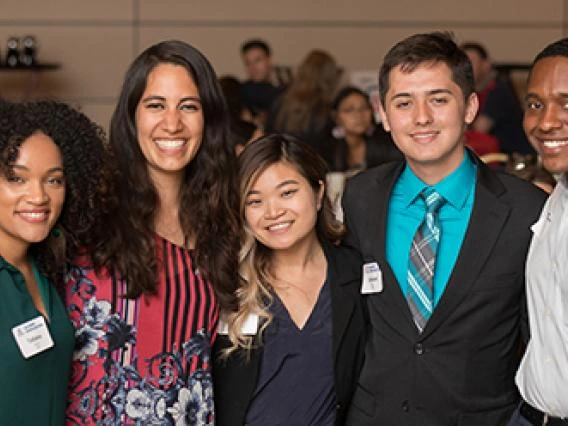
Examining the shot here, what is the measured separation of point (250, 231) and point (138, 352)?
0.54m

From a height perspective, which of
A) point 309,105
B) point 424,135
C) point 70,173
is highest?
point 309,105

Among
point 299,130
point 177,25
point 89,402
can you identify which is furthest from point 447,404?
point 177,25

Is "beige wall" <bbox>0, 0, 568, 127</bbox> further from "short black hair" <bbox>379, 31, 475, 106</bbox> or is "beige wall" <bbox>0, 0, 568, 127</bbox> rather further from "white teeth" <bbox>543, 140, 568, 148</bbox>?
"white teeth" <bbox>543, 140, 568, 148</bbox>

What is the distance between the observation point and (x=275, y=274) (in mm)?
3059

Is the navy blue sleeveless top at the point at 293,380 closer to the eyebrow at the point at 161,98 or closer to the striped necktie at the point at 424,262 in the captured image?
the striped necktie at the point at 424,262

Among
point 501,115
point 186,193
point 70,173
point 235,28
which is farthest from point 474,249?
point 235,28

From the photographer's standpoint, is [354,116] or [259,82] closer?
[354,116]

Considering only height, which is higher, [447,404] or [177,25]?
[177,25]

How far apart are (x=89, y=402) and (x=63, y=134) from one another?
721 millimetres

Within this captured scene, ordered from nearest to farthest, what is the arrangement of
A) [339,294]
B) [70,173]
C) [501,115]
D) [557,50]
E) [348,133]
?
1. [70,173]
2. [557,50]
3. [339,294]
4. [348,133]
5. [501,115]

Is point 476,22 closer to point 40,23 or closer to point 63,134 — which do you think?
point 40,23

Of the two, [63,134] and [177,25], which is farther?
[177,25]

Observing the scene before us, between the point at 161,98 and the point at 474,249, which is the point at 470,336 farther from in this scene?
the point at 161,98

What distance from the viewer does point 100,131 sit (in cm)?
280
